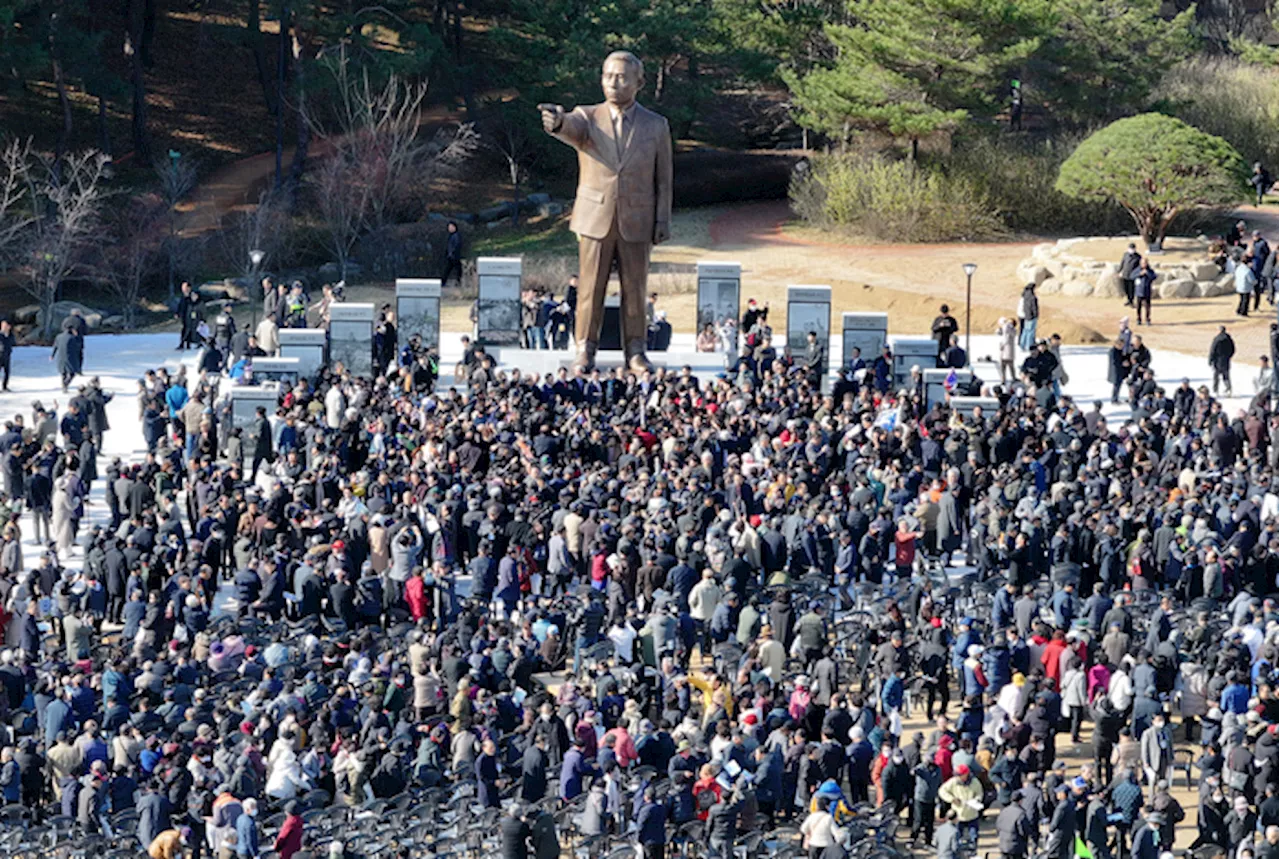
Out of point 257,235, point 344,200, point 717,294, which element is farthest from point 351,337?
point 344,200

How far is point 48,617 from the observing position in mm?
24297

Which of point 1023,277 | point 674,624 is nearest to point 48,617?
→ point 674,624

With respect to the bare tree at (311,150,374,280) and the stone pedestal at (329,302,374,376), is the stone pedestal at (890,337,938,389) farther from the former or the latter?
the bare tree at (311,150,374,280)

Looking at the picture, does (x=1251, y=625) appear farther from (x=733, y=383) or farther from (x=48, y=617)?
(x=48, y=617)

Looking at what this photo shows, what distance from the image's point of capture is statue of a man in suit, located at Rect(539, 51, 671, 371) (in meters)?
32.2

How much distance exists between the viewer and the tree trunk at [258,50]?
6034cm

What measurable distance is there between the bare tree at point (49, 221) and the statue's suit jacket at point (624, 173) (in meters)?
15.1

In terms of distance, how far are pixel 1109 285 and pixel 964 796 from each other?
1053 inches

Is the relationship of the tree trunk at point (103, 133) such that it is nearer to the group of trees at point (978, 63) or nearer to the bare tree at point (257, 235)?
the bare tree at point (257, 235)

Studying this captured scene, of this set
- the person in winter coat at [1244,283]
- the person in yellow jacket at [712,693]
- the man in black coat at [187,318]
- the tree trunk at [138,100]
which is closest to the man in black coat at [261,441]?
the man in black coat at [187,318]

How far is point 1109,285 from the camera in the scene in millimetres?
44969

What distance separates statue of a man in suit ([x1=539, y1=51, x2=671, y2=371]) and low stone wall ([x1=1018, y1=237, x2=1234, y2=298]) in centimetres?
1501

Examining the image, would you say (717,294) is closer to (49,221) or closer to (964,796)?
(964,796)

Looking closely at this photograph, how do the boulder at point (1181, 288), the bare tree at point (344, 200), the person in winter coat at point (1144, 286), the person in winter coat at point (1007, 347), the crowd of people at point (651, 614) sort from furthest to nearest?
the bare tree at point (344, 200) → the boulder at point (1181, 288) → the person in winter coat at point (1144, 286) → the person in winter coat at point (1007, 347) → the crowd of people at point (651, 614)
